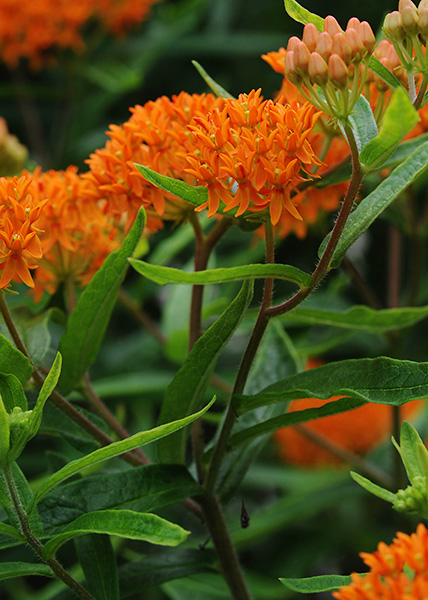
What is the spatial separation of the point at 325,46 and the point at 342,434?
198cm

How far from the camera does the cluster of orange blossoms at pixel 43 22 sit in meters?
2.72

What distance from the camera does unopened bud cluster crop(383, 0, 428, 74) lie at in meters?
1.07

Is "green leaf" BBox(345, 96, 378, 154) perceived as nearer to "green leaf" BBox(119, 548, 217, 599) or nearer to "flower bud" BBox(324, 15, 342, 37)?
"flower bud" BBox(324, 15, 342, 37)

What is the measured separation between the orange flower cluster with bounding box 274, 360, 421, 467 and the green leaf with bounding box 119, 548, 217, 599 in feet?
4.60

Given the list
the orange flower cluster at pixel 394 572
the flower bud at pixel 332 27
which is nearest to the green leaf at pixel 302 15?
the flower bud at pixel 332 27

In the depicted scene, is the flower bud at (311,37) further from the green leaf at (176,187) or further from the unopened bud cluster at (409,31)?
the green leaf at (176,187)

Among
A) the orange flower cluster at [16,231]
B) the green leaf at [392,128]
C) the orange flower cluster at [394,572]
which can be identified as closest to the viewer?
the orange flower cluster at [394,572]

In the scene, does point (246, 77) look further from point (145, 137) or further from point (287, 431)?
point (145, 137)

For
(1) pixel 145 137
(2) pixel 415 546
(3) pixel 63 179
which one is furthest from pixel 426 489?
(3) pixel 63 179

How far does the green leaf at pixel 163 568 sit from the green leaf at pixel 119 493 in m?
0.21

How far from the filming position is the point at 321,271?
3.59ft

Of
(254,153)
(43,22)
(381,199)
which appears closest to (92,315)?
(254,153)

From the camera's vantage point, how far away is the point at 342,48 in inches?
40.0

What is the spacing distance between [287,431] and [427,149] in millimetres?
1843
